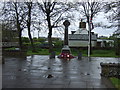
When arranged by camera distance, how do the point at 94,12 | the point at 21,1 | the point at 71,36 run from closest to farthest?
1. the point at 21,1
2. the point at 94,12
3. the point at 71,36


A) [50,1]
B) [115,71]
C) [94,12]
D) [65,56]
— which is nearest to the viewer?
[115,71]

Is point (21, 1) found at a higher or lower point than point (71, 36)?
higher

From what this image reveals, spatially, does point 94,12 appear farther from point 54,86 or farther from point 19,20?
point 54,86

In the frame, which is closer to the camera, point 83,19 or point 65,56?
point 65,56

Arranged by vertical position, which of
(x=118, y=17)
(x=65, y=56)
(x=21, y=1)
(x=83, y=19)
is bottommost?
(x=65, y=56)

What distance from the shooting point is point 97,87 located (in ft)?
26.9

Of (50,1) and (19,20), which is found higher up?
(50,1)

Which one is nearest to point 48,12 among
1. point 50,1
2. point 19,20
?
point 50,1

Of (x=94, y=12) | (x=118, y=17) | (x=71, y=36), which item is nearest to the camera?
(x=118, y=17)

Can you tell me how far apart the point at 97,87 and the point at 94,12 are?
1109 inches

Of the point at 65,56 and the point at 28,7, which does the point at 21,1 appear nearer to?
the point at 28,7

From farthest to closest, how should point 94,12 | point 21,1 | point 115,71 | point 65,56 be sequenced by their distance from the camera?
point 94,12, point 21,1, point 65,56, point 115,71

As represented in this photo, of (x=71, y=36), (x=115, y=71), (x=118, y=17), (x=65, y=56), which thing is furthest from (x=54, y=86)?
(x=71, y=36)

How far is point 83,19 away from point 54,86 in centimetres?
2666
